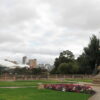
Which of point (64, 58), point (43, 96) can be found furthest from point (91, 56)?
point (43, 96)

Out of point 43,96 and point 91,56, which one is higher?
point 91,56

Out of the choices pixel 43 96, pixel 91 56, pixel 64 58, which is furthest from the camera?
pixel 64 58

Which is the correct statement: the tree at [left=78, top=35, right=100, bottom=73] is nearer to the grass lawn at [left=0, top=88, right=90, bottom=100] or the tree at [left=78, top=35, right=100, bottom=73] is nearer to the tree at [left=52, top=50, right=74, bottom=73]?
the tree at [left=52, top=50, right=74, bottom=73]

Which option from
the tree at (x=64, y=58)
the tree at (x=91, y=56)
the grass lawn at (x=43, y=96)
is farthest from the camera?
the tree at (x=64, y=58)

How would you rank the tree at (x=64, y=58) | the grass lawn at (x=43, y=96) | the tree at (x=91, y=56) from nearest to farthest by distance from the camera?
the grass lawn at (x=43, y=96) → the tree at (x=91, y=56) → the tree at (x=64, y=58)

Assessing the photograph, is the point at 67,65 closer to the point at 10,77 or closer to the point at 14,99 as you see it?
the point at 10,77

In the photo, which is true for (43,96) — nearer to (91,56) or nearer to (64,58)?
(91,56)

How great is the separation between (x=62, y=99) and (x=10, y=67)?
7018 centimetres

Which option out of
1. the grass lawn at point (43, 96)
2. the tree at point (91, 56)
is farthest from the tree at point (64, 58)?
the grass lawn at point (43, 96)

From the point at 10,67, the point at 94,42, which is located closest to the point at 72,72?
the point at 94,42

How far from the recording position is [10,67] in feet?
290

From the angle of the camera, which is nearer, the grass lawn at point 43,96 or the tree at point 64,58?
the grass lawn at point 43,96

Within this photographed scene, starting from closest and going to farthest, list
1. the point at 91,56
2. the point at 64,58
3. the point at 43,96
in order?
the point at 43,96 → the point at 91,56 → the point at 64,58

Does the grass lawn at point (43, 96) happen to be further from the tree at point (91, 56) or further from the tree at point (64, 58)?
the tree at point (64, 58)
